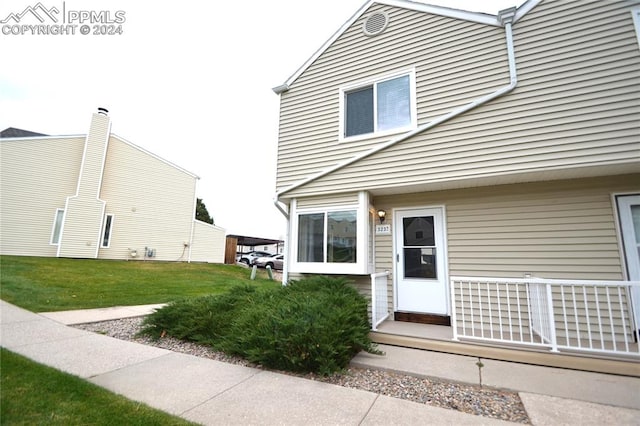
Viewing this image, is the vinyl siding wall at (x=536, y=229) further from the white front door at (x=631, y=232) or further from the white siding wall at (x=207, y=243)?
the white siding wall at (x=207, y=243)

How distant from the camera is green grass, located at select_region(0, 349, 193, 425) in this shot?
2.10 meters

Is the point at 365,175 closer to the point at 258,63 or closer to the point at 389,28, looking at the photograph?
the point at 389,28

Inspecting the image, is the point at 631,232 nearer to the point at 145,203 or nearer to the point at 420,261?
the point at 420,261

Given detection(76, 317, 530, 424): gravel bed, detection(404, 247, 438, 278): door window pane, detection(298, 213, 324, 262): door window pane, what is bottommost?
detection(76, 317, 530, 424): gravel bed

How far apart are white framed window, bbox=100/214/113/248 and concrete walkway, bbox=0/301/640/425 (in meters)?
11.7

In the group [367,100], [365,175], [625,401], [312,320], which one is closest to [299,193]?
[365,175]

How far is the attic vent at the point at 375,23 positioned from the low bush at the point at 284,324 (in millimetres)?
4939

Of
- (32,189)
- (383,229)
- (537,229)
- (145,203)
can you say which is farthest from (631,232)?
(32,189)

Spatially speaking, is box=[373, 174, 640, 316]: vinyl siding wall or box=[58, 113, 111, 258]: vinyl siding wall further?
box=[58, 113, 111, 258]: vinyl siding wall

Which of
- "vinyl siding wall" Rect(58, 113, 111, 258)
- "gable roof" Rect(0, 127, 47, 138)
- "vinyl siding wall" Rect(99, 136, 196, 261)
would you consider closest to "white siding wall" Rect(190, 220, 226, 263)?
"vinyl siding wall" Rect(99, 136, 196, 261)

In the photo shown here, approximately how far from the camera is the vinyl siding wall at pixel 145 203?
14328 millimetres

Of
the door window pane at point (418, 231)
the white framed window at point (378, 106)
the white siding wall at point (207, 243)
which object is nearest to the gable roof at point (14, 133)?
the white siding wall at point (207, 243)

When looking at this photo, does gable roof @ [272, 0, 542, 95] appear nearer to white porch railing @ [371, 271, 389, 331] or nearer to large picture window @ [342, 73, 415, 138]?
large picture window @ [342, 73, 415, 138]

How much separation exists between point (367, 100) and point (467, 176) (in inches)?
97.5
